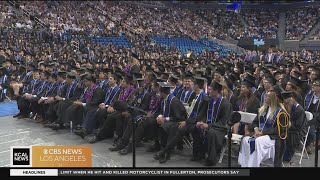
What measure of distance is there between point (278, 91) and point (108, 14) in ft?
95.4

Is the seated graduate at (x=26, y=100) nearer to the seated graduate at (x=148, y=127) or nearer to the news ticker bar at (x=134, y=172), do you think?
the seated graduate at (x=148, y=127)

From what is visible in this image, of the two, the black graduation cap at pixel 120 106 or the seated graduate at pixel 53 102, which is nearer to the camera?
the black graduation cap at pixel 120 106

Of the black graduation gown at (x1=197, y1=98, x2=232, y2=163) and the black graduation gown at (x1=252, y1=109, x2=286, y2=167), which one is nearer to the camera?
the black graduation gown at (x1=252, y1=109, x2=286, y2=167)

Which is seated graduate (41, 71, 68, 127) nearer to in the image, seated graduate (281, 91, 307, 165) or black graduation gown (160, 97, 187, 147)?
black graduation gown (160, 97, 187, 147)

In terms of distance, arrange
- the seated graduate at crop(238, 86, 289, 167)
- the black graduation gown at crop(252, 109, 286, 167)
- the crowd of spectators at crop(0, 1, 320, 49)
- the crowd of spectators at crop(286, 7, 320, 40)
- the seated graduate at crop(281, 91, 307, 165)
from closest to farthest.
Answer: the seated graduate at crop(238, 86, 289, 167)
the black graduation gown at crop(252, 109, 286, 167)
the seated graduate at crop(281, 91, 307, 165)
the crowd of spectators at crop(0, 1, 320, 49)
the crowd of spectators at crop(286, 7, 320, 40)

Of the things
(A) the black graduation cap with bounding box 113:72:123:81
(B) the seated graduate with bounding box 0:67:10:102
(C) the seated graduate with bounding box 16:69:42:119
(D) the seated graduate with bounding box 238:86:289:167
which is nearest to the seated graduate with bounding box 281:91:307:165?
(D) the seated graduate with bounding box 238:86:289:167

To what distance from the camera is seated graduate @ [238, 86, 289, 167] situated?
5.77 m

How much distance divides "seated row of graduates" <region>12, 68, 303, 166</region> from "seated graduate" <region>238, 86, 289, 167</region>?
25.1 inches

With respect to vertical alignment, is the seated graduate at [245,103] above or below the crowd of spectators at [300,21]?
below

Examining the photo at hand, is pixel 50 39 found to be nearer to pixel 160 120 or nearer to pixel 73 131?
pixel 73 131

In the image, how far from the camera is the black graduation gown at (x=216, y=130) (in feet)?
20.9

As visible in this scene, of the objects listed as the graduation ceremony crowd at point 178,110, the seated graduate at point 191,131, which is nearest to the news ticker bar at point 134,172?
the graduation ceremony crowd at point 178,110

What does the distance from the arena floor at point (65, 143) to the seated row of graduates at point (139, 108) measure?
19cm

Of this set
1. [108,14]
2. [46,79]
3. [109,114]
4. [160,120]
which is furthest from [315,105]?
[108,14]
